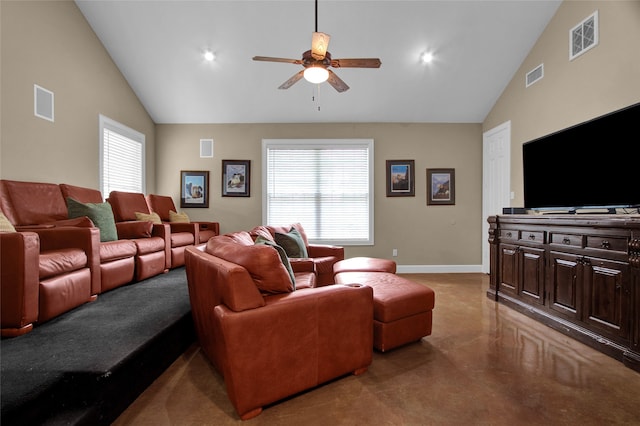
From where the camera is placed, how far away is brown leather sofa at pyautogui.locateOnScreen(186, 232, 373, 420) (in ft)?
4.99

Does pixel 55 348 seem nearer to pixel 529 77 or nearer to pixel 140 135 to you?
pixel 140 135

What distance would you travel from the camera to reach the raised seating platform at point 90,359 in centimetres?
134

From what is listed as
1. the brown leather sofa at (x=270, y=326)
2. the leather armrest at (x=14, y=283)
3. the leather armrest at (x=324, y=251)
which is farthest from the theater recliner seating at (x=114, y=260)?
the leather armrest at (x=324, y=251)

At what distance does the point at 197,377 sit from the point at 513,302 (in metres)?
3.37

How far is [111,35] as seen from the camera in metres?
4.12

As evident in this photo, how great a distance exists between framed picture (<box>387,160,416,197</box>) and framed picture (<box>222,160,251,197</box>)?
8.59 ft

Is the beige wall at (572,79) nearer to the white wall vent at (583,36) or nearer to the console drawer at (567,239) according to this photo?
the white wall vent at (583,36)

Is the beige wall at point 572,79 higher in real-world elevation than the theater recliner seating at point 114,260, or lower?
higher

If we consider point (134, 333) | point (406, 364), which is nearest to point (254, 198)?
point (134, 333)

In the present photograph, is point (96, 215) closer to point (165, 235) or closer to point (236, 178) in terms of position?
point (165, 235)

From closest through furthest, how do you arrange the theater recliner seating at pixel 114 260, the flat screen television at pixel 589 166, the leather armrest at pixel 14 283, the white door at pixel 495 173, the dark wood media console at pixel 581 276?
the leather armrest at pixel 14 283 → the dark wood media console at pixel 581 276 → the flat screen television at pixel 589 166 → the theater recliner seating at pixel 114 260 → the white door at pixel 495 173

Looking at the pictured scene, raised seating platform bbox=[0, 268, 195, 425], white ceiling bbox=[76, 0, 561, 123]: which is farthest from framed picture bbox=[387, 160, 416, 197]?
raised seating platform bbox=[0, 268, 195, 425]

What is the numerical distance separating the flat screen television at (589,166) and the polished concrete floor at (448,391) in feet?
4.39

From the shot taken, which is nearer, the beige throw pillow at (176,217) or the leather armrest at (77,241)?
the leather armrest at (77,241)
